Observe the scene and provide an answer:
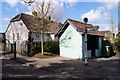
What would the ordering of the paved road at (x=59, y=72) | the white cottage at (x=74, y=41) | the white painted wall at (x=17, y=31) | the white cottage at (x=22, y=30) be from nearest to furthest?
the paved road at (x=59, y=72)
the white cottage at (x=74, y=41)
the white cottage at (x=22, y=30)
the white painted wall at (x=17, y=31)

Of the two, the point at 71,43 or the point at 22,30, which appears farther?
the point at 22,30

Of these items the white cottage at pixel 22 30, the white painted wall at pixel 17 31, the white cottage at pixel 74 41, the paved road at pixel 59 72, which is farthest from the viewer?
the white painted wall at pixel 17 31

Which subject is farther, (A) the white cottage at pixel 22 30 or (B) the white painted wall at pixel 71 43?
(A) the white cottage at pixel 22 30

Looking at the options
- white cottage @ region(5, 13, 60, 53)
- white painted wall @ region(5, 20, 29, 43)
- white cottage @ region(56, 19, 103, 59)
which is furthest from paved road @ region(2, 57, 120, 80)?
white painted wall @ region(5, 20, 29, 43)

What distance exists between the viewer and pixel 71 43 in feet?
71.7

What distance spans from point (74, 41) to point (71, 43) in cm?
56

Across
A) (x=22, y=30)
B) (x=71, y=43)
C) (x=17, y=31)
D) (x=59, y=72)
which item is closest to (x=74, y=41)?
(x=71, y=43)

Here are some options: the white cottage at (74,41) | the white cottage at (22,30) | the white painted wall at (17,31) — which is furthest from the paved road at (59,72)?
the white painted wall at (17,31)

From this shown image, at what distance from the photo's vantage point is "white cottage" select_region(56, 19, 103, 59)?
820 inches

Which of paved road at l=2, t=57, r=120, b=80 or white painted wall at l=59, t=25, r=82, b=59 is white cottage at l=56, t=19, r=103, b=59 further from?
paved road at l=2, t=57, r=120, b=80

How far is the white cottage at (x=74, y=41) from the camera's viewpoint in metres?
20.8

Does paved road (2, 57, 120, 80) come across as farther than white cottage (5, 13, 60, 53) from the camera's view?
No

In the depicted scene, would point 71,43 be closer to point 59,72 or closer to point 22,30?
point 59,72

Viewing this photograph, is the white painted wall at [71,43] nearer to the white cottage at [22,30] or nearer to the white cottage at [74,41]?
the white cottage at [74,41]
